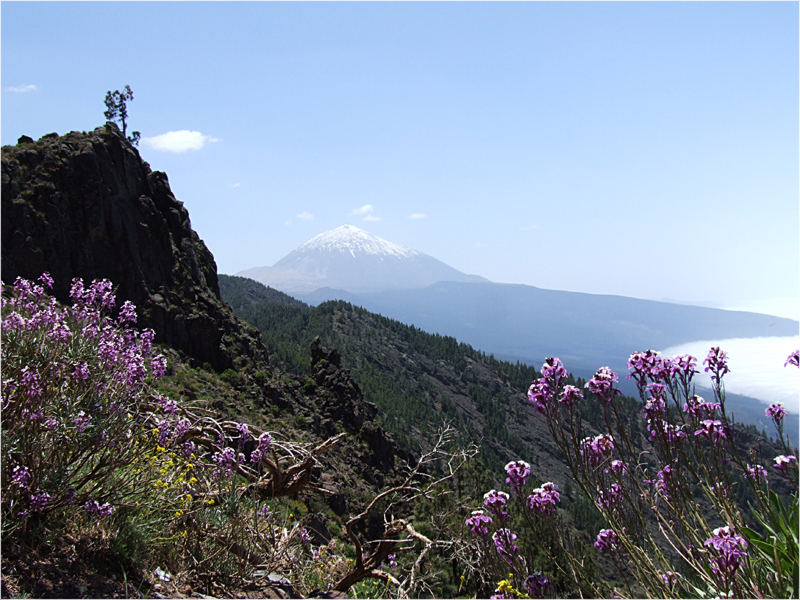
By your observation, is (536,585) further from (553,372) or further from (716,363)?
(716,363)

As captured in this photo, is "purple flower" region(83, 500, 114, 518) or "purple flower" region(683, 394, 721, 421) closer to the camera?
"purple flower" region(83, 500, 114, 518)

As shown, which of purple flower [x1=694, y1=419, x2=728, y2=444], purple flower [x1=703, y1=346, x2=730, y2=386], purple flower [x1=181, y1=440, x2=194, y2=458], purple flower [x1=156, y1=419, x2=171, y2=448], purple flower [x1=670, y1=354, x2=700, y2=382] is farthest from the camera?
purple flower [x1=181, y1=440, x2=194, y2=458]

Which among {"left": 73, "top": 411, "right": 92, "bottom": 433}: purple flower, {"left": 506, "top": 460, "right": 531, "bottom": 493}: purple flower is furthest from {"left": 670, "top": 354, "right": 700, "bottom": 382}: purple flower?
{"left": 73, "top": 411, "right": 92, "bottom": 433}: purple flower

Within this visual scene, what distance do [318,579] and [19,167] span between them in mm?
32439

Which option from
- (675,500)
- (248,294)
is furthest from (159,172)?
(248,294)

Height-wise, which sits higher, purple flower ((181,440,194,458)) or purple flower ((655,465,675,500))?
purple flower ((655,465,675,500))

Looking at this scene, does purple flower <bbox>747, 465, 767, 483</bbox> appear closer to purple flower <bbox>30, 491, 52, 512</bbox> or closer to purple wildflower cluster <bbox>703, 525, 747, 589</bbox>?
purple wildflower cluster <bbox>703, 525, 747, 589</bbox>

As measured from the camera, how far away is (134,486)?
4129 millimetres

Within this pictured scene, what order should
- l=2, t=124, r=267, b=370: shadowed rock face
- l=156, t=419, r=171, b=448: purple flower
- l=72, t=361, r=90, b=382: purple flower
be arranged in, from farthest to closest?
l=2, t=124, r=267, b=370: shadowed rock face → l=156, t=419, r=171, b=448: purple flower → l=72, t=361, r=90, b=382: purple flower

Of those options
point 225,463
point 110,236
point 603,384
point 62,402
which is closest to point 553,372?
point 603,384

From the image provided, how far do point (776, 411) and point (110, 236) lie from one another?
108ft

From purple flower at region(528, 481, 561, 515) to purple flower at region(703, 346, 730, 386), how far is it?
167cm

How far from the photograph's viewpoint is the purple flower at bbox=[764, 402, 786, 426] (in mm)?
4316

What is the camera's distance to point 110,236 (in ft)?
97.6
